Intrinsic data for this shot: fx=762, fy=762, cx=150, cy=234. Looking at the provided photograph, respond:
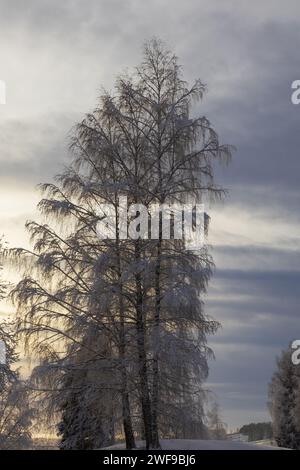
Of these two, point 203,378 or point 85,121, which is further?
point 85,121

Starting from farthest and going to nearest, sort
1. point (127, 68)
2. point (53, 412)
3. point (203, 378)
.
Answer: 1. point (127, 68)
2. point (53, 412)
3. point (203, 378)

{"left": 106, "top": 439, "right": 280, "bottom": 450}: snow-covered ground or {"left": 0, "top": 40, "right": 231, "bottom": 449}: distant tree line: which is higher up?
{"left": 0, "top": 40, "right": 231, "bottom": 449}: distant tree line

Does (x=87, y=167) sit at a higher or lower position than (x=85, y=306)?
higher

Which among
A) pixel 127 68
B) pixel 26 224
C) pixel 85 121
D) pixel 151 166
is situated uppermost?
pixel 127 68

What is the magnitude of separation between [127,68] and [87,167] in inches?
167

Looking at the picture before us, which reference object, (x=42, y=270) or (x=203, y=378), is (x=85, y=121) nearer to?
(x=42, y=270)

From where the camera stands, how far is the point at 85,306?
28.4 m

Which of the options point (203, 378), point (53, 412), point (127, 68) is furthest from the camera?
point (127, 68)

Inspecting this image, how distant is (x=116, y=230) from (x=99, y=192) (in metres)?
1.63

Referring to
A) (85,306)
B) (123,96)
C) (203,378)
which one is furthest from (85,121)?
(203,378)

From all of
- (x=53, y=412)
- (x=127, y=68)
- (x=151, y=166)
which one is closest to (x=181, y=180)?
(x=151, y=166)

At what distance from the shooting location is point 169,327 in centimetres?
2756

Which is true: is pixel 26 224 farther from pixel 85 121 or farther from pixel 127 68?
pixel 127 68

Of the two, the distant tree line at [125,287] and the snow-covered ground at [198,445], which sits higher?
the distant tree line at [125,287]
